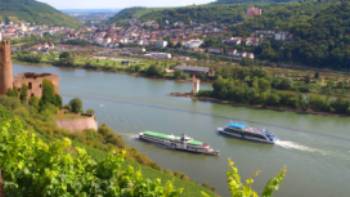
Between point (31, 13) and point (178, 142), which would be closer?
point (178, 142)

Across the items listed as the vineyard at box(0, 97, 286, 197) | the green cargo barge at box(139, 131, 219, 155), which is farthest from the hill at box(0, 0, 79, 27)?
the vineyard at box(0, 97, 286, 197)

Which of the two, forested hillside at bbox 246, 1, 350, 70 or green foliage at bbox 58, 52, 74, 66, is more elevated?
forested hillside at bbox 246, 1, 350, 70

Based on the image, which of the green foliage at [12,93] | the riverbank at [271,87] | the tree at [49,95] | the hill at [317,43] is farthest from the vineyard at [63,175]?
the hill at [317,43]

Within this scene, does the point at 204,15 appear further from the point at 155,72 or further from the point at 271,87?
the point at 271,87

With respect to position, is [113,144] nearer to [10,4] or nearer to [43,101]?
[43,101]

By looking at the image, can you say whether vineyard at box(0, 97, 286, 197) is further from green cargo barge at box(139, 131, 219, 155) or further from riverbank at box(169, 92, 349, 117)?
riverbank at box(169, 92, 349, 117)

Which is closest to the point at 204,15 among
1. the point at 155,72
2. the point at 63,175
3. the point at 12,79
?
the point at 155,72

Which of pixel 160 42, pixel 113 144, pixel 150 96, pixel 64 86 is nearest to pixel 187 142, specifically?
pixel 113 144
